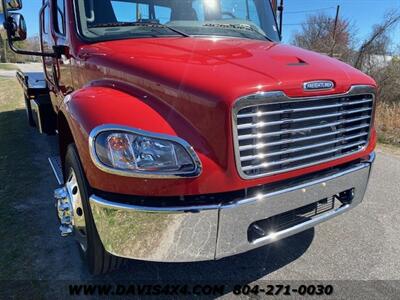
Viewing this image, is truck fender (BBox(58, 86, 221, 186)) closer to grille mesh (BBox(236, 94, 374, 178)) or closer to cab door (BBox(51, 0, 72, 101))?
grille mesh (BBox(236, 94, 374, 178))

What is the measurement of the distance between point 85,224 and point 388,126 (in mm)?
7757

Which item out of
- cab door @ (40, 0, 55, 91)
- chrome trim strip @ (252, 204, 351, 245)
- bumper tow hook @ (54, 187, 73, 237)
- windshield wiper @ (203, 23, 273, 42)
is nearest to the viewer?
chrome trim strip @ (252, 204, 351, 245)

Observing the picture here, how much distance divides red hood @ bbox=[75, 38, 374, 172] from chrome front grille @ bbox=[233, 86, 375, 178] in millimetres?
75

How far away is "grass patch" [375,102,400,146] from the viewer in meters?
7.59

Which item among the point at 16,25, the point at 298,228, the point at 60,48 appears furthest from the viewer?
the point at 60,48

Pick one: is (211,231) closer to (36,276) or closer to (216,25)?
(36,276)

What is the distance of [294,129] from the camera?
240 cm

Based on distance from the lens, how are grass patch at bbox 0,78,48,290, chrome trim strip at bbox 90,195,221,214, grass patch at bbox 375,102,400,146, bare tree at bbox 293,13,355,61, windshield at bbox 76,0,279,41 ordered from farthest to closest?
bare tree at bbox 293,13,355,61
grass patch at bbox 375,102,400,146
windshield at bbox 76,0,279,41
grass patch at bbox 0,78,48,290
chrome trim strip at bbox 90,195,221,214

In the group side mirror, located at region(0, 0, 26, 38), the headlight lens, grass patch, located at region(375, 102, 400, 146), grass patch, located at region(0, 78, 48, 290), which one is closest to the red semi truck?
the headlight lens

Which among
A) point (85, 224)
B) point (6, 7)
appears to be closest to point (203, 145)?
point (85, 224)

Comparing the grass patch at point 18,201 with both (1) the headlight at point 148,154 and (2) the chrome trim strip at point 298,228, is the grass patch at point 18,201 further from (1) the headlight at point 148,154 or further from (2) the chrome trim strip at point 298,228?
(2) the chrome trim strip at point 298,228

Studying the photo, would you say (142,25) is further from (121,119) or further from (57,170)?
(57,170)

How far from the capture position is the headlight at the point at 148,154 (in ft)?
7.10

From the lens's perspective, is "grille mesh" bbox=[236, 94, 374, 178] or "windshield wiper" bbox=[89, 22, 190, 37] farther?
"windshield wiper" bbox=[89, 22, 190, 37]
